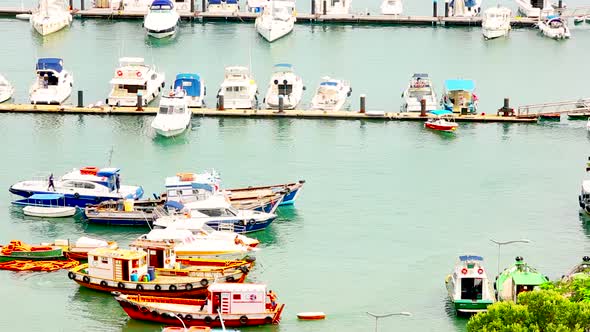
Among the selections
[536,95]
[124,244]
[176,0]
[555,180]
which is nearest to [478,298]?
[124,244]

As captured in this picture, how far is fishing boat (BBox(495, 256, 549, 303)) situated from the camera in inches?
2013

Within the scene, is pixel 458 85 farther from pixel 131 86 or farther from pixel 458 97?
pixel 131 86

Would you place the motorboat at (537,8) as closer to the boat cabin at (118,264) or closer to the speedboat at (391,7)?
the speedboat at (391,7)

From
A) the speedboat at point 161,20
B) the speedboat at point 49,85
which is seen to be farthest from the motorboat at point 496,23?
the speedboat at point 49,85

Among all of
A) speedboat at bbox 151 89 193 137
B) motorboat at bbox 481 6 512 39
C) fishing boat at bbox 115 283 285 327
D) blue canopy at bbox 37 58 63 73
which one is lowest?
fishing boat at bbox 115 283 285 327

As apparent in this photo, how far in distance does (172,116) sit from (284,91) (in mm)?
8332

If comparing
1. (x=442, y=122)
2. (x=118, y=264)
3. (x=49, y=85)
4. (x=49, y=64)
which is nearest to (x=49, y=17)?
(x=49, y=64)

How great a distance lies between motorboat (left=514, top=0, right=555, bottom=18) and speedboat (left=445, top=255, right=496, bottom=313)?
62.0 m

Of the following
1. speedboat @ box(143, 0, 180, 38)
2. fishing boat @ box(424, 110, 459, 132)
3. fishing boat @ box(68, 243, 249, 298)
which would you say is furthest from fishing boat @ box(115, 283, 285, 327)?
speedboat @ box(143, 0, 180, 38)

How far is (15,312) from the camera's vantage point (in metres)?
52.3

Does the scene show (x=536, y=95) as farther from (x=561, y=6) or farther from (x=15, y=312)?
(x=15, y=312)

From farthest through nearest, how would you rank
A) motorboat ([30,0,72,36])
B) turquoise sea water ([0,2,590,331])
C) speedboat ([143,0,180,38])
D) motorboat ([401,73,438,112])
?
motorboat ([30,0,72,36]) < speedboat ([143,0,180,38]) < motorboat ([401,73,438,112]) < turquoise sea water ([0,2,590,331])

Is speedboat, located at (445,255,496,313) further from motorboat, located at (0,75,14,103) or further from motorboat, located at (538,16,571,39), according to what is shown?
motorboat, located at (538,16,571,39)

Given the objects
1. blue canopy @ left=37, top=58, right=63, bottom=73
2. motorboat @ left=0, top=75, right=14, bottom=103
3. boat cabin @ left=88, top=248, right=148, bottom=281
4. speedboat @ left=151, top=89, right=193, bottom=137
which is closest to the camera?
boat cabin @ left=88, top=248, right=148, bottom=281
